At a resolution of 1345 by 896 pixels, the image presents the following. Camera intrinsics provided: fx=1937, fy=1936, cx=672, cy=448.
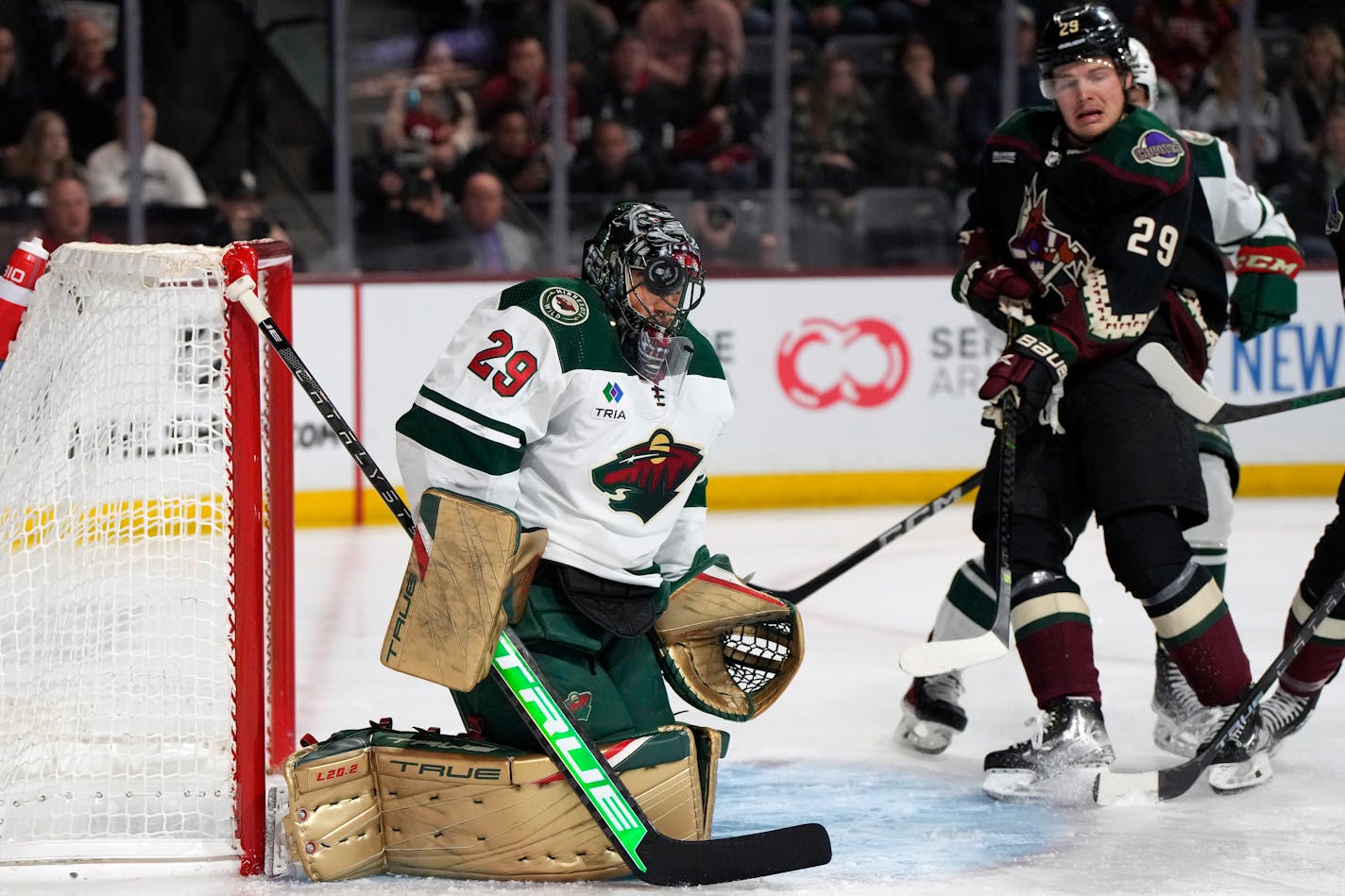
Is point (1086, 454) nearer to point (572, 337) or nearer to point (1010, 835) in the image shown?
point (1010, 835)

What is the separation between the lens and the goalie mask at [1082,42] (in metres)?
2.81

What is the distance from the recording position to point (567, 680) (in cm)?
243

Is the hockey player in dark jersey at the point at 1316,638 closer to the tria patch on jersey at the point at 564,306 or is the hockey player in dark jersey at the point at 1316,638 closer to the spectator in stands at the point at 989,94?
the tria patch on jersey at the point at 564,306

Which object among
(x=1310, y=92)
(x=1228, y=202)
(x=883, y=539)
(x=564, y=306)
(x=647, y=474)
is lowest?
(x=883, y=539)

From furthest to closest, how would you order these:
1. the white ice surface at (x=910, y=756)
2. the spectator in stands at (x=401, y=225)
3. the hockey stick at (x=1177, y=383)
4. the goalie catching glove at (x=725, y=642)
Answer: the spectator in stands at (x=401, y=225)
the hockey stick at (x=1177, y=383)
the goalie catching glove at (x=725, y=642)
the white ice surface at (x=910, y=756)

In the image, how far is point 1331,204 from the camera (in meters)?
3.00

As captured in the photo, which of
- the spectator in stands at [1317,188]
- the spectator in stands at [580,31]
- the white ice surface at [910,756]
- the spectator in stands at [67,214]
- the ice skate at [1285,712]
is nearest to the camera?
the white ice surface at [910,756]

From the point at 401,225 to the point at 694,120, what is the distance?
101 cm

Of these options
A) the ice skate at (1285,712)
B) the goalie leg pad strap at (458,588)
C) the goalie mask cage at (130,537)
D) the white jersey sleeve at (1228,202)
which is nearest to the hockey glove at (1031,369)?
the white jersey sleeve at (1228,202)

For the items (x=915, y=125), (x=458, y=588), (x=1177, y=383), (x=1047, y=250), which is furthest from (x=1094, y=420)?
(x=915, y=125)

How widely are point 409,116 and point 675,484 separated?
375 cm

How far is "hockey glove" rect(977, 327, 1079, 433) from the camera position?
2805 mm

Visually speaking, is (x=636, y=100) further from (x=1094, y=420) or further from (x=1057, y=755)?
(x=1057, y=755)

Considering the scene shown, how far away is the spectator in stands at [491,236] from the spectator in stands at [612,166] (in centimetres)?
26
